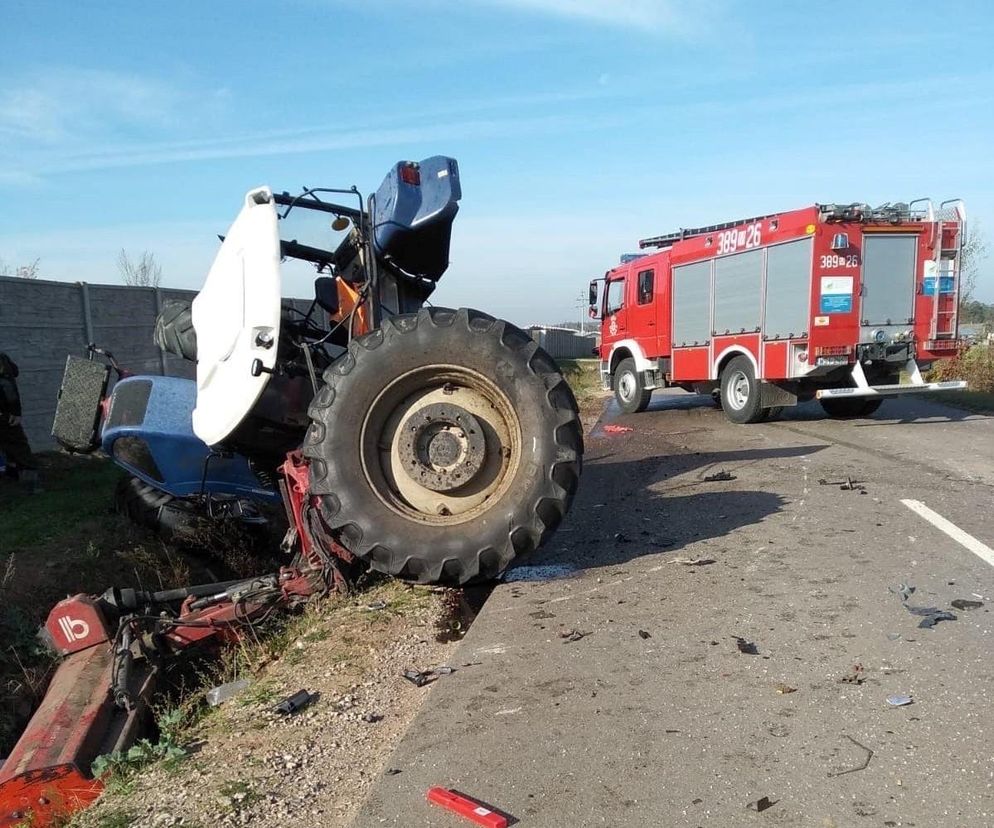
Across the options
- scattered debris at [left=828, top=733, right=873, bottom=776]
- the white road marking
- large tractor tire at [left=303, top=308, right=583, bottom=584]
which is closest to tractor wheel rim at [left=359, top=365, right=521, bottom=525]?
large tractor tire at [left=303, top=308, right=583, bottom=584]

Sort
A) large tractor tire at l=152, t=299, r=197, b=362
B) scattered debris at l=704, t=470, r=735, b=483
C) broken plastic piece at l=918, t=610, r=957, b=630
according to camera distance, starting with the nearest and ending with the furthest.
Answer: broken plastic piece at l=918, t=610, r=957, b=630 < large tractor tire at l=152, t=299, r=197, b=362 < scattered debris at l=704, t=470, r=735, b=483

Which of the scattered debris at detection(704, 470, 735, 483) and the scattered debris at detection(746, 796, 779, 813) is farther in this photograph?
the scattered debris at detection(704, 470, 735, 483)

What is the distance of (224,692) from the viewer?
369cm

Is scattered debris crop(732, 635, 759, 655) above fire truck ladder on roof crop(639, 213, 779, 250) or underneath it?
underneath

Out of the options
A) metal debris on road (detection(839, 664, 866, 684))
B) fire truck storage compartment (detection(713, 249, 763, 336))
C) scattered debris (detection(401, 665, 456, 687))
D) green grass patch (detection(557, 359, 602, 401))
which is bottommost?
green grass patch (detection(557, 359, 602, 401))

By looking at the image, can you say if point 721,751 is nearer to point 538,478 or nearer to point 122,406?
point 538,478

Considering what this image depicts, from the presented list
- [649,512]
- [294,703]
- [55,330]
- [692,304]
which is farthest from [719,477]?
[55,330]

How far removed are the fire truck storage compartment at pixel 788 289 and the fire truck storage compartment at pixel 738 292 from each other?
0.80 ft

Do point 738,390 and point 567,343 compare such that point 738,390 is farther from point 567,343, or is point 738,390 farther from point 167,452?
point 567,343

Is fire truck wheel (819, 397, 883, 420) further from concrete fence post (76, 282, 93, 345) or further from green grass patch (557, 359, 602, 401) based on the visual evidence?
concrete fence post (76, 282, 93, 345)

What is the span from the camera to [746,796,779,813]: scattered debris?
2225 mm

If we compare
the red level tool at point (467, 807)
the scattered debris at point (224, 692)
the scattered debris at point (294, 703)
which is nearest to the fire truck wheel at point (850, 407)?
the scattered debris at point (224, 692)

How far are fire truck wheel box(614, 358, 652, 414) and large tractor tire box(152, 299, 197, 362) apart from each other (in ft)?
34.8

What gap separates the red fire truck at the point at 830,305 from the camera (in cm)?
1120
